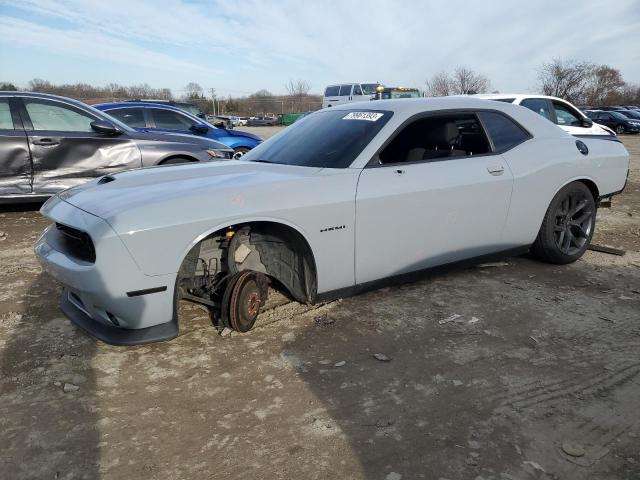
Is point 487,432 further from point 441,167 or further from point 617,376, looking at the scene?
point 441,167

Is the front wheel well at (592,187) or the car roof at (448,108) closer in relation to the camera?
the car roof at (448,108)

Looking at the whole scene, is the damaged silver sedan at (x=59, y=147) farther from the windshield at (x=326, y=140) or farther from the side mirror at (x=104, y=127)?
the windshield at (x=326, y=140)

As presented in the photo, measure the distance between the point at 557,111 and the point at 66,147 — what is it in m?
8.53

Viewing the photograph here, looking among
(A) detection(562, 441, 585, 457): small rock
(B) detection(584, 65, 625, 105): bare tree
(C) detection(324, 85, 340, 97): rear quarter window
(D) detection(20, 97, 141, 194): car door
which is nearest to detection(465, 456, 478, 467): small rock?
(A) detection(562, 441, 585, 457): small rock

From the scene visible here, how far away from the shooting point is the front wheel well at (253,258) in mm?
3109

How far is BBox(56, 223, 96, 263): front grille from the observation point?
273 cm

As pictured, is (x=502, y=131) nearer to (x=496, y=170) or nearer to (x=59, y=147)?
(x=496, y=170)

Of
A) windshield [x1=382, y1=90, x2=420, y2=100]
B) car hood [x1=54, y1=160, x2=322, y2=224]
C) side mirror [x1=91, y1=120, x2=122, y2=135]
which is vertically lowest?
car hood [x1=54, y1=160, x2=322, y2=224]

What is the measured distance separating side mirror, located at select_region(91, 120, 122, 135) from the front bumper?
11.8 feet

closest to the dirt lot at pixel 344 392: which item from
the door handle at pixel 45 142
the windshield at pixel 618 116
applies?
the door handle at pixel 45 142

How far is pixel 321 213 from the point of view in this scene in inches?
125

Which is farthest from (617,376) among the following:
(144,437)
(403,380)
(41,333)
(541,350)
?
(41,333)

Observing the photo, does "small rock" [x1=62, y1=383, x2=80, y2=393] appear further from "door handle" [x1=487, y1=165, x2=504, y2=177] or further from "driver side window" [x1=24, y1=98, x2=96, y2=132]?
"driver side window" [x1=24, y1=98, x2=96, y2=132]

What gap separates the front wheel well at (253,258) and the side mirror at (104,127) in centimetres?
382
